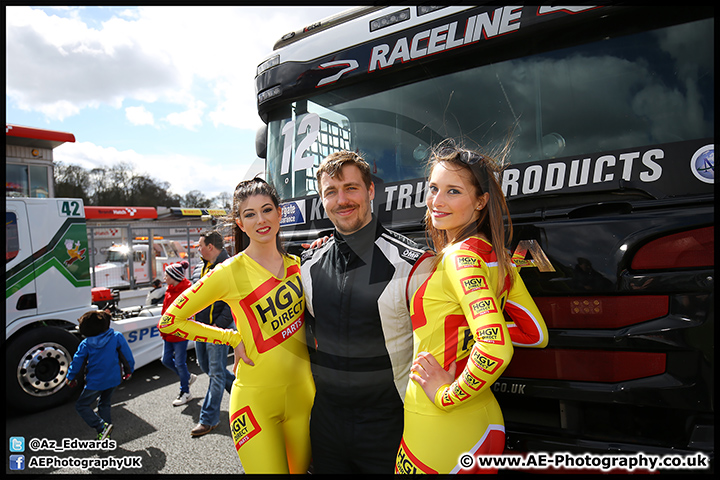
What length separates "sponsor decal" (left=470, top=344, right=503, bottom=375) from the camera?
4.12 feet

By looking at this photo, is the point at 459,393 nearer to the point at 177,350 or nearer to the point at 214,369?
the point at 214,369

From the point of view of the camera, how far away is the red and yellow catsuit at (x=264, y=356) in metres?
1.88

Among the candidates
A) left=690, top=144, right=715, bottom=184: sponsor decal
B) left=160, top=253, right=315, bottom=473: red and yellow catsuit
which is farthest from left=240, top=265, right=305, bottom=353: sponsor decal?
left=690, top=144, right=715, bottom=184: sponsor decal

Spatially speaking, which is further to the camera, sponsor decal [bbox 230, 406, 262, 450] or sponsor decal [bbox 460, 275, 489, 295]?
sponsor decal [bbox 230, 406, 262, 450]

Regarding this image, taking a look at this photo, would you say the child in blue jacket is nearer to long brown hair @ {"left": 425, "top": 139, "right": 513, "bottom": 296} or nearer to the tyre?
the tyre

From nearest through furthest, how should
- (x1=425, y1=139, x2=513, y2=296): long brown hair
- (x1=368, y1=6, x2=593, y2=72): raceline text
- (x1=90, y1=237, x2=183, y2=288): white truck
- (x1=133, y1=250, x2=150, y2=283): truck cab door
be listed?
(x1=425, y1=139, x2=513, y2=296): long brown hair, (x1=368, y1=6, x2=593, y2=72): raceline text, (x1=90, y1=237, x2=183, y2=288): white truck, (x1=133, y1=250, x2=150, y2=283): truck cab door

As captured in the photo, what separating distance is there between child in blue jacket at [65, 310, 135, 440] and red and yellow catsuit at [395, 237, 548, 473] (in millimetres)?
3342

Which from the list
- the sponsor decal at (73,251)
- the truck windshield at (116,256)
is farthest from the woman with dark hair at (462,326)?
the truck windshield at (116,256)

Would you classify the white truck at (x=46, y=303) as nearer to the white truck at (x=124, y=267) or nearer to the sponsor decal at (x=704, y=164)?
the white truck at (x=124, y=267)

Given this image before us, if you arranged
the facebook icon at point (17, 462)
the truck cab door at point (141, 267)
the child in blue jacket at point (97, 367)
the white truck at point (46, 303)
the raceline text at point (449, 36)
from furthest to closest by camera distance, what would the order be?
the truck cab door at point (141, 267) → the white truck at point (46, 303) → the child in blue jacket at point (97, 367) → the facebook icon at point (17, 462) → the raceline text at point (449, 36)

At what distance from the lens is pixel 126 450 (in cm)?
346

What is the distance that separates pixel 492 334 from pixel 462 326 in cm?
19

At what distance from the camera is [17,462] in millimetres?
3096

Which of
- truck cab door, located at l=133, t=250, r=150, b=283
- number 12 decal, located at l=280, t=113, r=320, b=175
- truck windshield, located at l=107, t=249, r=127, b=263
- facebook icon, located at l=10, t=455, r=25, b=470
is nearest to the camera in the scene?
number 12 decal, located at l=280, t=113, r=320, b=175
